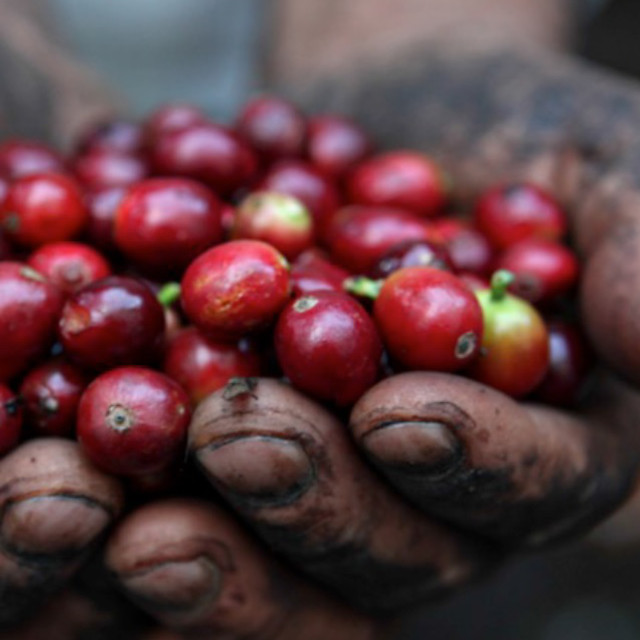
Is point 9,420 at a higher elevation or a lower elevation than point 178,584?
higher

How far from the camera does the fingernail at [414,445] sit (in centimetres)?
151

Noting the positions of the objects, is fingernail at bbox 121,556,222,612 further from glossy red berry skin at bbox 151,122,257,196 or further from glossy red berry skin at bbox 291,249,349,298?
glossy red berry skin at bbox 151,122,257,196

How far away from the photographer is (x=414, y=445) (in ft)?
4.98

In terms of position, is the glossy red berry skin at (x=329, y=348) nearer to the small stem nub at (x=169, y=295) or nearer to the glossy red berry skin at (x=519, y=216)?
the small stem nub at (x=169, y=295)

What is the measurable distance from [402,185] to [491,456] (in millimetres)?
1276

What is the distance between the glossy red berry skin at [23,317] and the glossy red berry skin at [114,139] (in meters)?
1.14

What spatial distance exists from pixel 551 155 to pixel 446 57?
860 millimetres

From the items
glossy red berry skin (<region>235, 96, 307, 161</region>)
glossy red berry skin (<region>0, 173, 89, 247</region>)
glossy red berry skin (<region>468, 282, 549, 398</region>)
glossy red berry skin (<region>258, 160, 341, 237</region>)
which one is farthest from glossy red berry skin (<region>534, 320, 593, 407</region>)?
glossy red berry skin (<region>0, 173, 89, 247</region>)

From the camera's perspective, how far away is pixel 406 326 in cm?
172

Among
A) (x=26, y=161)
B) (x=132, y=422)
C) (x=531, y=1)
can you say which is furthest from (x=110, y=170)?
(x=531, y=1)

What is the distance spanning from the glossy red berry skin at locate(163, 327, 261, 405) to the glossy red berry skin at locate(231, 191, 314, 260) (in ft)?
1.25

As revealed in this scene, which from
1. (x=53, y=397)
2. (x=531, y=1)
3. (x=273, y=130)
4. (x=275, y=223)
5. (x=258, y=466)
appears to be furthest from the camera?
(x=531, y=1)

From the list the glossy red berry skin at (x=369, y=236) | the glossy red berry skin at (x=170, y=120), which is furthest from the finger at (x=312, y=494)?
the glossy red berry skin at (x=170, y=120)

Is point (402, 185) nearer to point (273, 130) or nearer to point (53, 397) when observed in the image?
point (273, 130)
